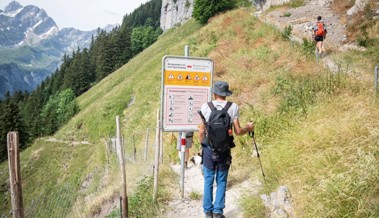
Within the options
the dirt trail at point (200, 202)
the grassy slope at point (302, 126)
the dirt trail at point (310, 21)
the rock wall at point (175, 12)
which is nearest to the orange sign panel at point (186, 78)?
the grassy slope at point (302, 126)

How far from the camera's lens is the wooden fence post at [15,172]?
4668 millimetres

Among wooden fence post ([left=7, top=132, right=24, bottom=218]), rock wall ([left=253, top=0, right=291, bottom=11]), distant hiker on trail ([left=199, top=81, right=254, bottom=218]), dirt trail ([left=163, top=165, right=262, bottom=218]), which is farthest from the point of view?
rock wall ([left=253, top=0, right=291, bottom=11])

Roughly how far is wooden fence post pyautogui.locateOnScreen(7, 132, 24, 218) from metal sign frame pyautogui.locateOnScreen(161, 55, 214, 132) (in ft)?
8.86

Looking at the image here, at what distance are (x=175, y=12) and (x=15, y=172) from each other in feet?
358

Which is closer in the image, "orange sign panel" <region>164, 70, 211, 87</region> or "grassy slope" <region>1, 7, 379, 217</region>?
"grassy slope" <region>1, 7, 379, 217</region>


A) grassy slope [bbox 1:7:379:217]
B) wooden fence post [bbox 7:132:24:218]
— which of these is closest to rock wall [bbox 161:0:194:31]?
grassy slope [bbox 1:7:379:217]

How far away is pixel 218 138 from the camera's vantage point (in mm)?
4938

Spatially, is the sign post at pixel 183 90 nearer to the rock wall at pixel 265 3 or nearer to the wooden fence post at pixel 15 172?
the wooden fence post at pixel 15 172

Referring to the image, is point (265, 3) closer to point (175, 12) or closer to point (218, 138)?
point (218, 138)

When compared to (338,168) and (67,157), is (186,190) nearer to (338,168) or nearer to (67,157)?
(338,168)

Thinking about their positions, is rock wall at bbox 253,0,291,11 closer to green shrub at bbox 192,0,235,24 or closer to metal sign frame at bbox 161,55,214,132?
green shrub at bbox 192,0,235,24

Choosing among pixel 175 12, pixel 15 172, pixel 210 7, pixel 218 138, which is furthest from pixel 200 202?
pixel 175 12

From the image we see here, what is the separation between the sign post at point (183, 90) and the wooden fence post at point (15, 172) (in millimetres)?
2703

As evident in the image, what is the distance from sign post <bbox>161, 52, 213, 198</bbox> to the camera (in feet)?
21.3
